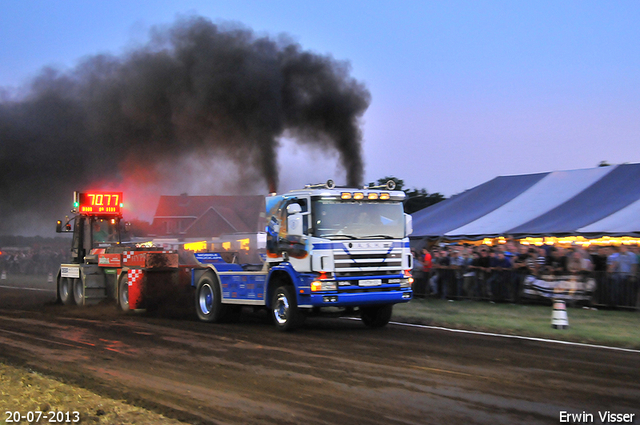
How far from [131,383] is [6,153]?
71.6 feet

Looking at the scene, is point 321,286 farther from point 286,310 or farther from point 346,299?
point 286,310

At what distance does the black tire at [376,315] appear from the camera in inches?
509

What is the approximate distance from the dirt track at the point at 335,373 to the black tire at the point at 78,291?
6020 millimetres

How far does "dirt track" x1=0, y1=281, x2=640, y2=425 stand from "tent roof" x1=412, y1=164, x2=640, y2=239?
29.5ft

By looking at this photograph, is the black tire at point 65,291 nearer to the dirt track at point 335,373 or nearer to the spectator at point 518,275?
the dirt track at point 335,373

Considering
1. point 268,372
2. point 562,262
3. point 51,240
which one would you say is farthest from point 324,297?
point 51,240

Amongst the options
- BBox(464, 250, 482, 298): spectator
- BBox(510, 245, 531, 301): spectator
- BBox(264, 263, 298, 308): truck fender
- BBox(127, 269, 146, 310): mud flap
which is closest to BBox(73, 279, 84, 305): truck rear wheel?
BBox(127, 269, 146, 310): mud flap

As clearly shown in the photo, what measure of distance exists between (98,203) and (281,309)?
33.2ft

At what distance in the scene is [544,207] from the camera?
70.0 feet

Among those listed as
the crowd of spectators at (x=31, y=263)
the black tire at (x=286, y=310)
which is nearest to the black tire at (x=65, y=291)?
the black tire at (x=286, y=310)

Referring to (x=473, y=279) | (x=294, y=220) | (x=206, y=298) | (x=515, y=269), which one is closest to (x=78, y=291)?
(x=206, y=298)

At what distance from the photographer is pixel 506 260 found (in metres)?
17.7

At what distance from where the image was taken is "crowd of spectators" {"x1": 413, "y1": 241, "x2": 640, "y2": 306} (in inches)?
607

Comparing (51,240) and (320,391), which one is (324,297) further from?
(51,240)
